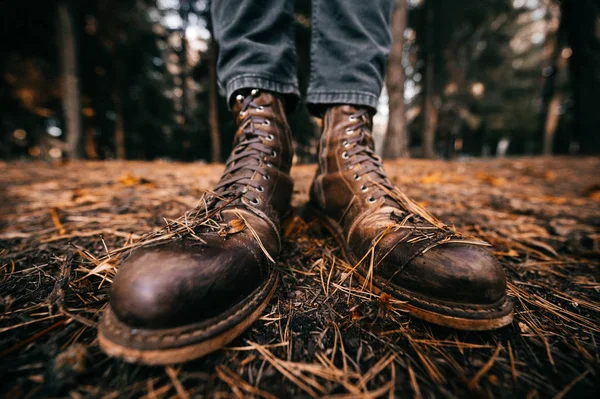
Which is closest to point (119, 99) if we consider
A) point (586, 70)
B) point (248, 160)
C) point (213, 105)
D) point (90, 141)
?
point (90, 141)

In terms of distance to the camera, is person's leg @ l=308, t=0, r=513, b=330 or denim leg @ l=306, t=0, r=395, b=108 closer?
person's leg @ l=308, t=0, r=513, b=330

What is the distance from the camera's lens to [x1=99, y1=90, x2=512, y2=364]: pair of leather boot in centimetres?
49

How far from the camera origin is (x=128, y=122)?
36.7 feet

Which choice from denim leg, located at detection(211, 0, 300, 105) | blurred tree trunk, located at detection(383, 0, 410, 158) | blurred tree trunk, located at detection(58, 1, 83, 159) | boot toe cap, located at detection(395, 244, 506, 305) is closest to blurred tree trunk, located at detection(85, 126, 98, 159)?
blurred tree trunk, located at detection(58, 1, 83, 159)

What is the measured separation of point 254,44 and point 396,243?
95 cm

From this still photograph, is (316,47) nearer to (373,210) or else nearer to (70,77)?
(373,210)

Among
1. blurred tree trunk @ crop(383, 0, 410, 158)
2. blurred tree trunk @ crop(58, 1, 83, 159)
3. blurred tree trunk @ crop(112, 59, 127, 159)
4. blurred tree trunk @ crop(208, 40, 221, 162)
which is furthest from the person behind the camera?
blurred tree trunk @ crop(112, 59, 127, 159)

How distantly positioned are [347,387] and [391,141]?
6.20 m

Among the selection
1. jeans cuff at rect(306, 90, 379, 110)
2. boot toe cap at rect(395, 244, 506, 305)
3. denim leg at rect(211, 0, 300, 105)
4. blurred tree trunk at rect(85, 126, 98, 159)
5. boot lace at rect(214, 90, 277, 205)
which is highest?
blurred tree trunk at rect(85, 126, 98, 159)

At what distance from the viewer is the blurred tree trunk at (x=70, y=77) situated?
6266 mm

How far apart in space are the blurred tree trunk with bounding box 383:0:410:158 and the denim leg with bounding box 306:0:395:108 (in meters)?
5.17

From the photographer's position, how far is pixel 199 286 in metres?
0.53

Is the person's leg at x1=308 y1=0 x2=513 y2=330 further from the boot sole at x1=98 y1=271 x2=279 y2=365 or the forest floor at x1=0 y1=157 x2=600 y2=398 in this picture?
the boot sole at x1=98 y1=271 x2=279 y2=365

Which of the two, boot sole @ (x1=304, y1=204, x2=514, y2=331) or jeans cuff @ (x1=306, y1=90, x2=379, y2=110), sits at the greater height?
jeans cuff @ (x1=306, y1=90, x2=379, y2=110)
